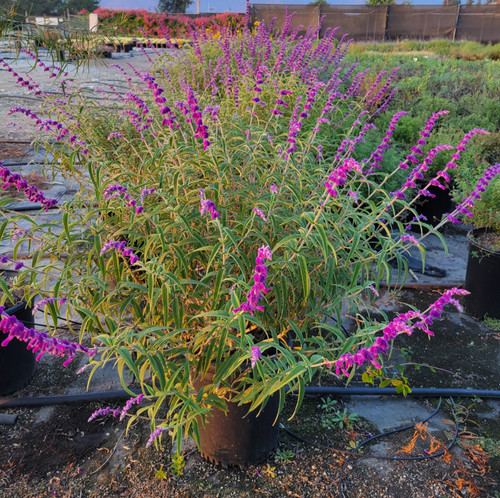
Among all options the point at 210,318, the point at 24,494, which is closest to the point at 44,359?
the point at 24,494

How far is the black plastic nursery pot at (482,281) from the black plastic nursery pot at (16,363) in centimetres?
292

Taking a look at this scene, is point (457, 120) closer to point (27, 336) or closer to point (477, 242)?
point (477, 242)

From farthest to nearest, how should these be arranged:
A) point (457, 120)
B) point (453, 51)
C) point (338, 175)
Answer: point (453, 51)
point (457, 120)
point (338, 175)

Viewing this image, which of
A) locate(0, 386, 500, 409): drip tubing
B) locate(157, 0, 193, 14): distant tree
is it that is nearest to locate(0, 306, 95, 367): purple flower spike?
locate(0, 386, 500, 409): drip tubing

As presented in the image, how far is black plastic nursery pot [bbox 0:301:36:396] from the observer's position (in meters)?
2.37

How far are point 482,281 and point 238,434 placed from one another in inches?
87.4

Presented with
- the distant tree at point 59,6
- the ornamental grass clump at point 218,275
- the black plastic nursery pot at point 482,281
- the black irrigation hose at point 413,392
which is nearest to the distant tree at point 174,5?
the distant tree at point 59,6

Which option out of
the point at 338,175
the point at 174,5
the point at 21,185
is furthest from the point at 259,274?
the point at 174,5

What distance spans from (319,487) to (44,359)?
1777 mm

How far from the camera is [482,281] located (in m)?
3.24

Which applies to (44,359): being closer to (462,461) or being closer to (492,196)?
(462,461)

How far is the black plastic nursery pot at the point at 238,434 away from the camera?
6.26 ft

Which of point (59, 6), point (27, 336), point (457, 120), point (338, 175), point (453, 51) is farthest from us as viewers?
point (59, 6)

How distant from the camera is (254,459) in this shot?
2023mm
